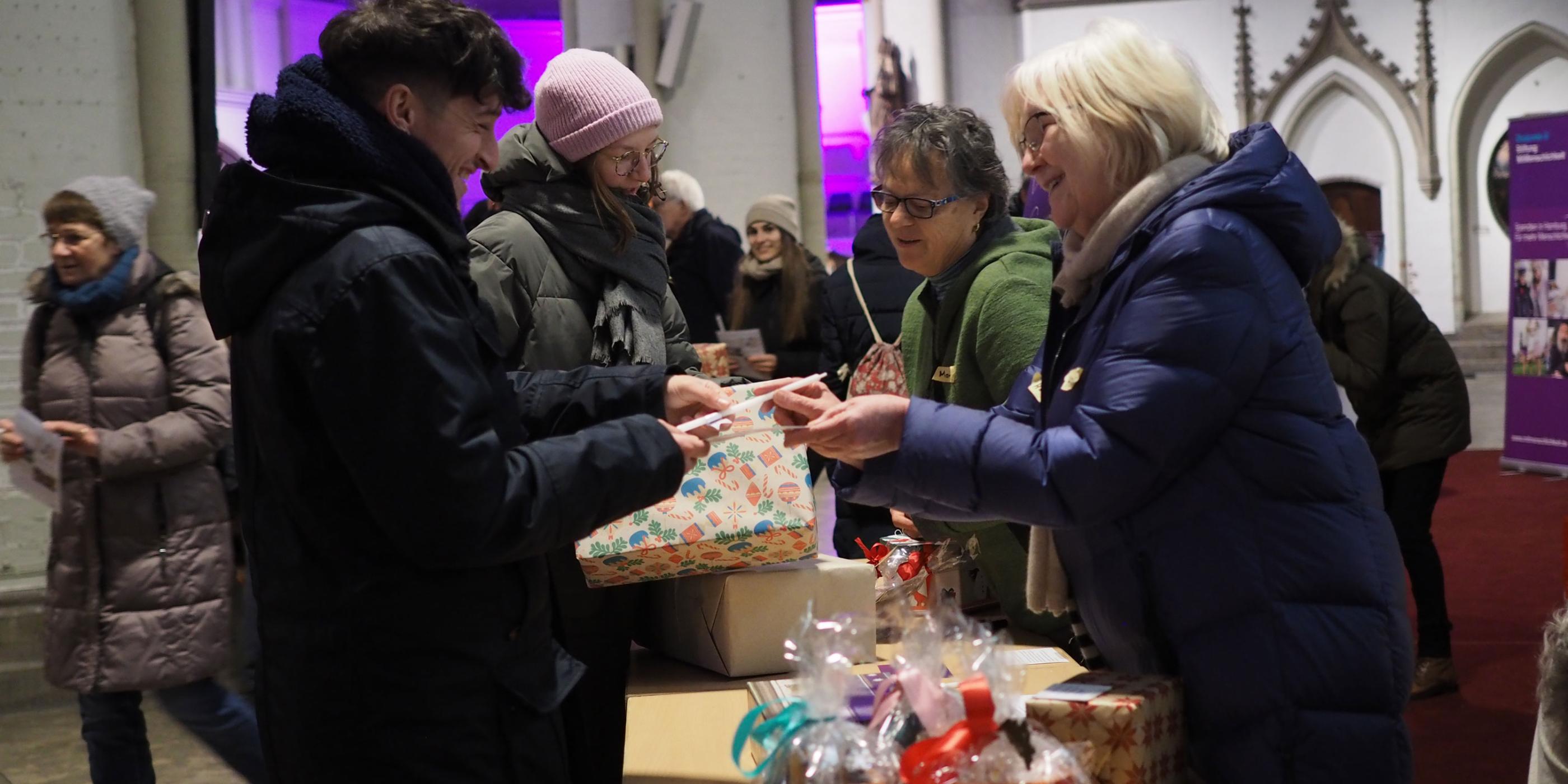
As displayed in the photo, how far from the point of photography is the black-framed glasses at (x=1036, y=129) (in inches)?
70.9

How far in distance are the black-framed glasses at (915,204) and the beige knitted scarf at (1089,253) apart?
90 centimetres

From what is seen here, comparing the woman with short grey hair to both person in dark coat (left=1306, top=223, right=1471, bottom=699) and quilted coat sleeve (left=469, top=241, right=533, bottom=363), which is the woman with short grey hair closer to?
quilted coat sleeve (left=469, top=241, right=533, bottom=363)

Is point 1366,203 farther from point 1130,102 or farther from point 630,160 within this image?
point 1130,102

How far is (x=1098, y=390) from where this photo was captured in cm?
161

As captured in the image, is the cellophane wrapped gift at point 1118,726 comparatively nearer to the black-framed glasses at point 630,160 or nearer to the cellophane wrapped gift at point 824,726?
the cellophane wrapped gift at point 824,726

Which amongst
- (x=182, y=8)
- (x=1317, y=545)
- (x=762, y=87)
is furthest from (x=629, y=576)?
(x=762, y=87)

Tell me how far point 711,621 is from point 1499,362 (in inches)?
628

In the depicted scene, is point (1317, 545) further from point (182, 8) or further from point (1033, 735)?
point (182, 8)

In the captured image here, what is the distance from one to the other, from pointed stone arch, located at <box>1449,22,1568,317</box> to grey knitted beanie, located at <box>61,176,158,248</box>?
16.1 m

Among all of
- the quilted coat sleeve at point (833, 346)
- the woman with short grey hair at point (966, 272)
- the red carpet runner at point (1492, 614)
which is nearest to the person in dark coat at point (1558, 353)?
the red carpet runner at point (1492, 614)

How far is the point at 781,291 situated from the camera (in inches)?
229

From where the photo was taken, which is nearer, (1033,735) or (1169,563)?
(1033,735)

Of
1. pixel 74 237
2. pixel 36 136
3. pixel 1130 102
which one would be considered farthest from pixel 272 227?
pixel 36 136

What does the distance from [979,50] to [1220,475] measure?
15516mm
